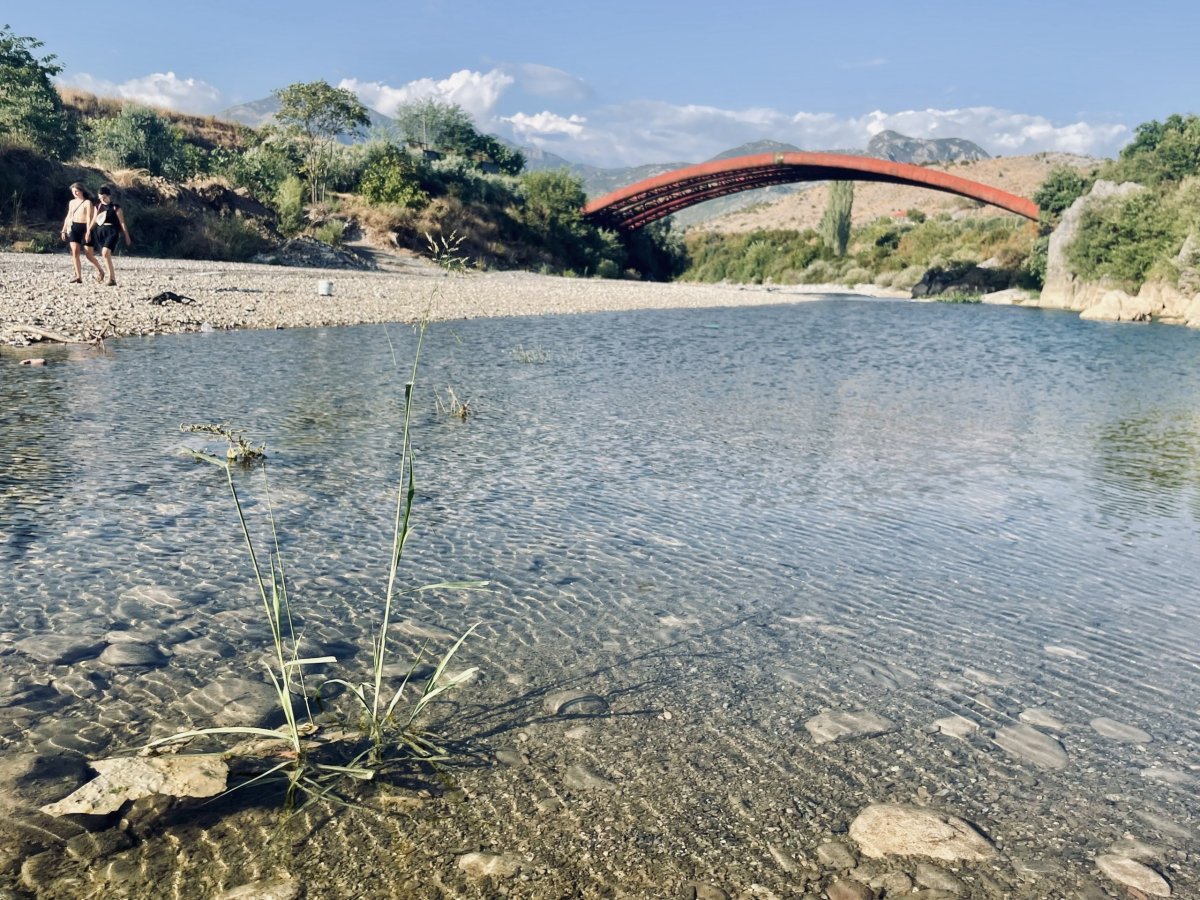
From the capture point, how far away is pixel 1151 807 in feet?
9.37

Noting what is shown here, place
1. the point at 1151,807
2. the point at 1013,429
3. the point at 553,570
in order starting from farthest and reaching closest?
the point at 1013,429 < the point at 553,570 < the point at 1151,807

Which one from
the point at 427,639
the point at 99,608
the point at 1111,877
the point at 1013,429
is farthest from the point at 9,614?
the point at 1013,429

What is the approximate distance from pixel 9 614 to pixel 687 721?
296 centimetres

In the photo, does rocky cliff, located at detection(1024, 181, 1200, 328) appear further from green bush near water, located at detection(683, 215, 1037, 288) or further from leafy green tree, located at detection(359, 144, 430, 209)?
leafy green tree, located at detection(359, 144, 430, 209)

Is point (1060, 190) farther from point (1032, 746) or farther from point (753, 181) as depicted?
point (1032, 746)

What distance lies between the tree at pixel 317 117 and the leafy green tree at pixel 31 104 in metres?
9.12

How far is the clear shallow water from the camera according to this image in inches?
123

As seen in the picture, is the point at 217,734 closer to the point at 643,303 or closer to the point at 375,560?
the point at 375,560

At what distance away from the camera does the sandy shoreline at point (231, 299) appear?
14.0m

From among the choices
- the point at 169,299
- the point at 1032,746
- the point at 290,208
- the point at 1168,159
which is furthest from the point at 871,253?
the point at 1032,746

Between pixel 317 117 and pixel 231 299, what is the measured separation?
27275mm

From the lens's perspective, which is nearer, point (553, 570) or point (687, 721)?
point (687, 721)

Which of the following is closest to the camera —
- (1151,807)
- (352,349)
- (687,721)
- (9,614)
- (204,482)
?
(1151,807)

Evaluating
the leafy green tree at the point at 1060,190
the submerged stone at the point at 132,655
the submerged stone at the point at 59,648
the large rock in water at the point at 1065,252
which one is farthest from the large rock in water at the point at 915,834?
the leafy green tree at the point at 1060,190
